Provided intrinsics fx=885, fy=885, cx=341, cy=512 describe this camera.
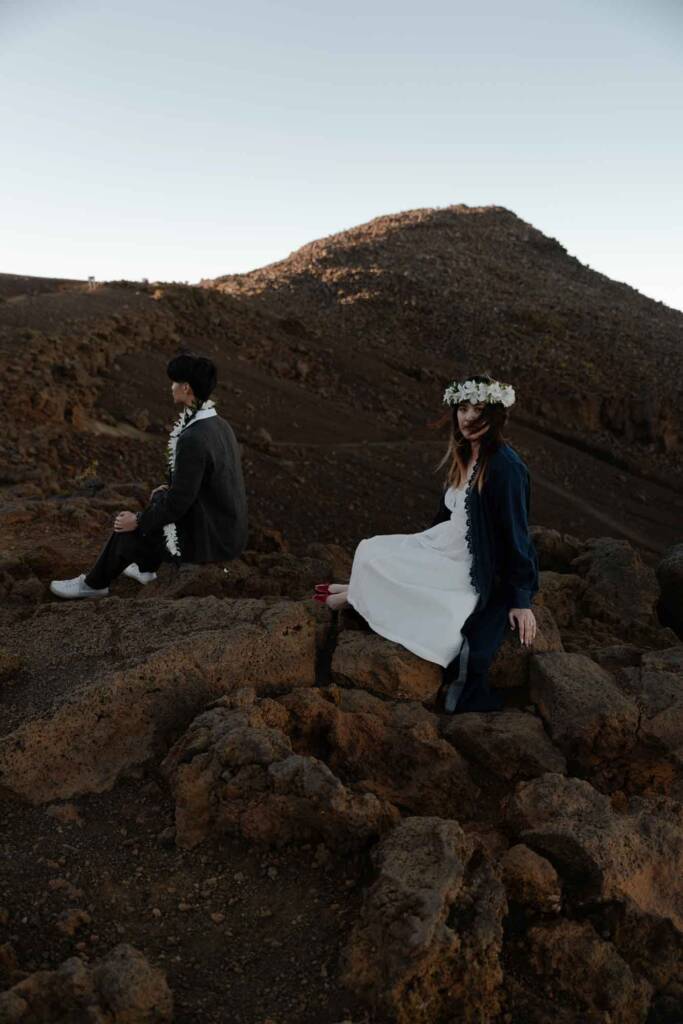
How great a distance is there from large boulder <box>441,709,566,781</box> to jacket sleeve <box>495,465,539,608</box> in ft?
1.73

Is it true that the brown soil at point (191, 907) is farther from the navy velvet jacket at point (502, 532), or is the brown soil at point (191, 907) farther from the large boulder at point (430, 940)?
the navy velvet jacket at point (502, 532)

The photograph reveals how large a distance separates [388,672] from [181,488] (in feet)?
4.88

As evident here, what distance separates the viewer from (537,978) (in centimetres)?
252

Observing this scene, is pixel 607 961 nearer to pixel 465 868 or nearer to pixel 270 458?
pixel 465 868

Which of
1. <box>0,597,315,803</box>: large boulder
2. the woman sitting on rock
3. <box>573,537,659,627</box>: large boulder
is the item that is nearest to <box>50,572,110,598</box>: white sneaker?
<box>0,597,315,803</box>: large boulder

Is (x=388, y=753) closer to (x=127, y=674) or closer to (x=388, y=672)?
(x=388, y=672)

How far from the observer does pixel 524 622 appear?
368 cm

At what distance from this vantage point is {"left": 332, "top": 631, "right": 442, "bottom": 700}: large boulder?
11.9 ft

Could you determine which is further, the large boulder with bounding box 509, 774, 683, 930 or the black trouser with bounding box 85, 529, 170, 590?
the black trouser with bounding box 85, 529, 170, 590

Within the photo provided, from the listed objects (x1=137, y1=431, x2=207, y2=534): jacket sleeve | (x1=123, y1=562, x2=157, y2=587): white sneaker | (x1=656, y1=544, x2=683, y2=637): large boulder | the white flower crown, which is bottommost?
(x1=656, y1=544, x2=683, y2=637): large boulder

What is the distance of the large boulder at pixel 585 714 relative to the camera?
11.4 ft

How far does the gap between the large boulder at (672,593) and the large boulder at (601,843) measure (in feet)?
12.1

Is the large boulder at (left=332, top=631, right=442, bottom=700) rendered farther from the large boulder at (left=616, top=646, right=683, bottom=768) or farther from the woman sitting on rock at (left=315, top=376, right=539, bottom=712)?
the large boulder at (left=616, top=646, right=683, bottom=768)

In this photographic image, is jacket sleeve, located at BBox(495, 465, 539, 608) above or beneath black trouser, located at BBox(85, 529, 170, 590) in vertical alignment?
above
